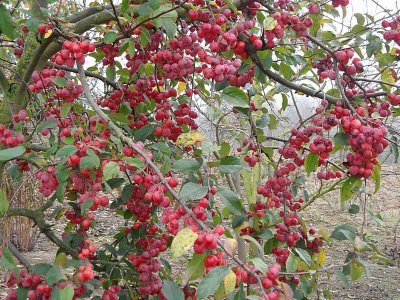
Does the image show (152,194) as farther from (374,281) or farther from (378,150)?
(374,281)

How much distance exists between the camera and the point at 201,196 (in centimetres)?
108

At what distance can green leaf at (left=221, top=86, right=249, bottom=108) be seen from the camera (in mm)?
1331

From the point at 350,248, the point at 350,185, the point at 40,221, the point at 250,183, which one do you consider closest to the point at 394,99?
the point at 350,185

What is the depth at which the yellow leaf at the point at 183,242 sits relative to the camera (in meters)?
0.95

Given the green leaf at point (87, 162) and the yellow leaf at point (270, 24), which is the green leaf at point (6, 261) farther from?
the yellow leaf at point (270, 24)

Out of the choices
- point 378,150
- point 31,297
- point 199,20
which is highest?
point 199,20

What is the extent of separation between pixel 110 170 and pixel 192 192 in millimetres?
191

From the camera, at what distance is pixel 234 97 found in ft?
4.42

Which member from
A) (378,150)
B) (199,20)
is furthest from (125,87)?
(378,150)

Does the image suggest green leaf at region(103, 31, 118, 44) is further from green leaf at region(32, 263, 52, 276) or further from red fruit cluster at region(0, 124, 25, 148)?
green leaf at region(32, 263, 52, 276)

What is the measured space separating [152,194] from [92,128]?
339mm

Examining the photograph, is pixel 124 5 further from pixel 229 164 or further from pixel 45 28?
pixel 229 164

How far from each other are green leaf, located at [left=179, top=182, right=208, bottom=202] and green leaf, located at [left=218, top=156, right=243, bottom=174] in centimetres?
11

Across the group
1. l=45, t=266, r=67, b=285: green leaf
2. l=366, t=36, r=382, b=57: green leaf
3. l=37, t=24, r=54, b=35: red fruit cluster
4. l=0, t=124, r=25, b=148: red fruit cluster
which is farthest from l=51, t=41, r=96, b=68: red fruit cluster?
→ l=366, t=36, r=382, b=57: green leaf
